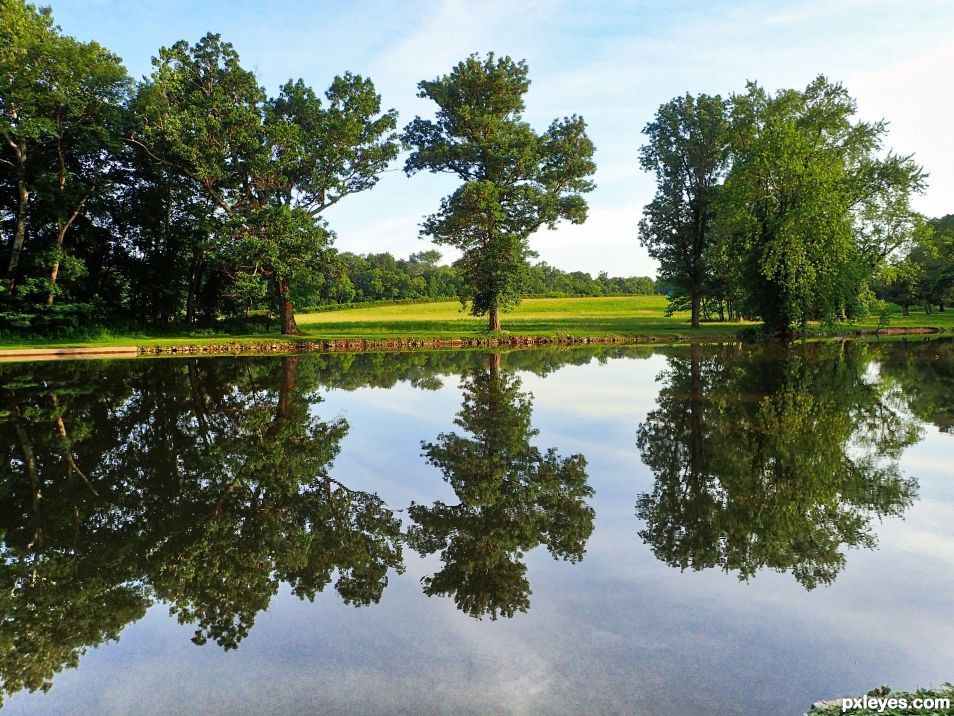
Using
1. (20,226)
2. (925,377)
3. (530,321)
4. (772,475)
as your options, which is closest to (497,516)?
(772,475)

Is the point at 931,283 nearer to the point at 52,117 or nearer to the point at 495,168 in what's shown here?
the point at 495,168

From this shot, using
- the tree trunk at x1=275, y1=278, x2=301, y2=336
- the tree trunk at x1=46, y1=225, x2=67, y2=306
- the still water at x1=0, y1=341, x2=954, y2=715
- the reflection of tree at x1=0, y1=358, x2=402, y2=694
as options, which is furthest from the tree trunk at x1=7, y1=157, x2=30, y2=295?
the still water at x1=0, y1=341, x2=954, y2=715

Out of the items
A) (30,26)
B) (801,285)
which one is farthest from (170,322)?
(801,285)

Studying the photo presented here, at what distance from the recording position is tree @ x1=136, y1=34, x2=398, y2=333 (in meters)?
36.0

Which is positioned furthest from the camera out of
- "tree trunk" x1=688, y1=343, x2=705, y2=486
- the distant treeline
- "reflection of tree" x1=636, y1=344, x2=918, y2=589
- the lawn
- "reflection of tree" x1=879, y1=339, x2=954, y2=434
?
the distant treeline

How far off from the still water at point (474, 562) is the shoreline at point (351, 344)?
20290 millimetres

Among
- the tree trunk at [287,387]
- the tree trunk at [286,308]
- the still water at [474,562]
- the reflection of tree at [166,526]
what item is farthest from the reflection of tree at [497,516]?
the tree trunk at [286,308]

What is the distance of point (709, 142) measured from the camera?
4528cm

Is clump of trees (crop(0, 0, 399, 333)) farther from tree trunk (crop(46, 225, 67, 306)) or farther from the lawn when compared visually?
the lawn

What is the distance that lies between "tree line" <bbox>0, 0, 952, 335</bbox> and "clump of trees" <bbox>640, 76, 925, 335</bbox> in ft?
0.43

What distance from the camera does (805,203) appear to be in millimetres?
35250

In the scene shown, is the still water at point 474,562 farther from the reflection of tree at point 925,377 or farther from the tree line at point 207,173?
the tree line at point 207,173

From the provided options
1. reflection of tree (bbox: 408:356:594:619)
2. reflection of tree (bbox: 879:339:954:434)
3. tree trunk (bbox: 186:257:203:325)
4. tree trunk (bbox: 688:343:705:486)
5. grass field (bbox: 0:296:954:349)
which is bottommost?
reflection of tree (bbox: 879:339:954:434)

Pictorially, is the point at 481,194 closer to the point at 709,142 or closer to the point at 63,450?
the point at 709,142
